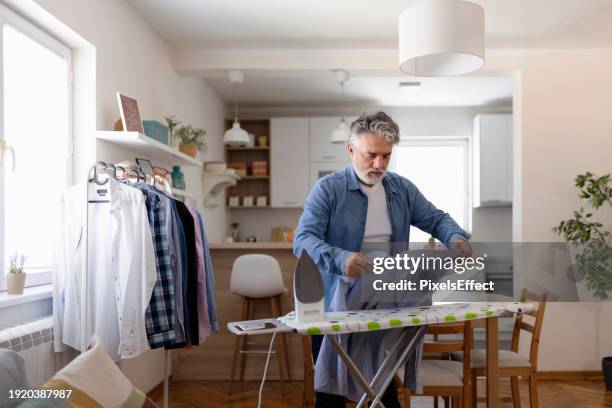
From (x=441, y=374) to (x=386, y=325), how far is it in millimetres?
1005

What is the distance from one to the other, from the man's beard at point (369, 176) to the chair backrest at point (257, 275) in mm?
1728

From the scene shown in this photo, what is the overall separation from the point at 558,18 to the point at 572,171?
4.23ft

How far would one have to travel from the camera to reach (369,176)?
7.59 feet

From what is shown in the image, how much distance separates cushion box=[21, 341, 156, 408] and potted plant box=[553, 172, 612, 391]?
3.60m

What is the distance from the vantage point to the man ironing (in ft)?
7.26

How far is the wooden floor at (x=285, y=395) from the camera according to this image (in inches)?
150

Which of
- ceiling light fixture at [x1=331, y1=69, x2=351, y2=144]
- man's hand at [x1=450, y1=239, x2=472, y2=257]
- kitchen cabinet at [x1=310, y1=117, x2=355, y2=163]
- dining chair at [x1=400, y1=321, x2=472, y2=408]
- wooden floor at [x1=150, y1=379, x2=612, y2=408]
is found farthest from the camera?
kitchen cabinet at [x1=310, y1=117, x2=355, y2=163]

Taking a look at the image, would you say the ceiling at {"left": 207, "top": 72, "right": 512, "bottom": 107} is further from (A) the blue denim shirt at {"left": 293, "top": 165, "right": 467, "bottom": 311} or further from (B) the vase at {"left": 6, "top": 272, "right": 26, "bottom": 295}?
(B) the vase at {"left": 6, "top": 272, "right": 26, "bottom": 295}

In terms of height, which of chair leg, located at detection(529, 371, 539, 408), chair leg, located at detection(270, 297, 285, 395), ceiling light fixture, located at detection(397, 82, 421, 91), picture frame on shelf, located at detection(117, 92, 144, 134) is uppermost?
ceiling light fixture, located at detection(397, 82, 421, 91)

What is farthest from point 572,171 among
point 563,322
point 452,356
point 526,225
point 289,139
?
point 289,139

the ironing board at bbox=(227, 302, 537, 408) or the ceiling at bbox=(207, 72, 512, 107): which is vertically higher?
the ceiling at bbox=(207, 72, 512, 107)

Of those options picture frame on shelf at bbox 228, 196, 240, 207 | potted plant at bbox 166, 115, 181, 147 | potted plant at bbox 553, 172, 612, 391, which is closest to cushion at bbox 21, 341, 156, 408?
potted plant at bbox 166, 115, 181, 147

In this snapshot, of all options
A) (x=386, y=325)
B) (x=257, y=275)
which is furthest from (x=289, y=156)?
(x=386, y=325)

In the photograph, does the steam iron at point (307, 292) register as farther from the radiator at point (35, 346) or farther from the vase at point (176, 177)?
the vase at point (176, 177)
